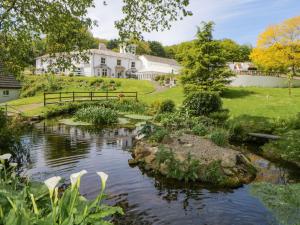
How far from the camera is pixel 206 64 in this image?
1519 inches

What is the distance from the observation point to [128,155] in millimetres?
15211

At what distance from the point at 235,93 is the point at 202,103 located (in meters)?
17.9

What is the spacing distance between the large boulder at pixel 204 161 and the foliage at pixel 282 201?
10.9ft

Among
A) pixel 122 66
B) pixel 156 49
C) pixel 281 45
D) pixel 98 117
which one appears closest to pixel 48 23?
pixel 98 117

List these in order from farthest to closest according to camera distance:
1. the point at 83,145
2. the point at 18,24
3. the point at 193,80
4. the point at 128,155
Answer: the point at 193,80 < the point at 83,145 < the point at 128,155 < the point at 18,24

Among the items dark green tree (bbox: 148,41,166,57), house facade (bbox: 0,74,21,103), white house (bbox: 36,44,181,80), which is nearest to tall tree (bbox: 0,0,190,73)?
house facade (bbox: 0,74,21,103)

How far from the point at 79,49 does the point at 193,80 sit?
27285 millimetres

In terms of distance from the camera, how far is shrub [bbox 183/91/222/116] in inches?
988

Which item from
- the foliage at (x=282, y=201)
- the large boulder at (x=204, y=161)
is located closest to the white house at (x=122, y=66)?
the large boulder at (x=204, y=161)

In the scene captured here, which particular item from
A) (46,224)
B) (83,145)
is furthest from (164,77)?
(46,224)

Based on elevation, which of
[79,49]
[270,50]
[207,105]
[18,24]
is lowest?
[207,105]

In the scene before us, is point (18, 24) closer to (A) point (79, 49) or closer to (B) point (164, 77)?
(A) point (79, 49)

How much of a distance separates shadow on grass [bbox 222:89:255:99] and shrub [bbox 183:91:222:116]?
14462 millimetres

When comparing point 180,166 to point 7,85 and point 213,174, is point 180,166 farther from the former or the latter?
point 7,85
